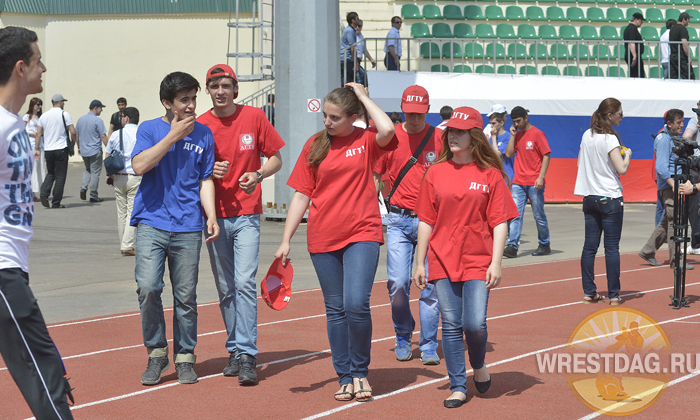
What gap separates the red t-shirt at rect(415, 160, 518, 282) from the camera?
16.6 ft

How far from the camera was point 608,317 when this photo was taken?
7918mm

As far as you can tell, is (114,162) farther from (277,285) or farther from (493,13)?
(493,13)

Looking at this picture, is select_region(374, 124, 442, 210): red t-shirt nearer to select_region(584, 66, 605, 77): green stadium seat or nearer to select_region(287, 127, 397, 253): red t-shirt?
select_region(287, 127, 397, 253): red t-shirt

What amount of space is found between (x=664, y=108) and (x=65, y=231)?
14146 millimetres

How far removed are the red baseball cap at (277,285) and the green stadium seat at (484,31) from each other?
1962 centimetres

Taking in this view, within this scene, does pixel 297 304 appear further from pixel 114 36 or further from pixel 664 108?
pixel 114 36

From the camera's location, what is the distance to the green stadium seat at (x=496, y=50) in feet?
68.1

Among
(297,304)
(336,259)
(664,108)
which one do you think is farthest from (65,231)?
(664,108)

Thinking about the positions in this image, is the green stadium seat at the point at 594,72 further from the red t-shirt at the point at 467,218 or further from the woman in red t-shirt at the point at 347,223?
the woman in red t-shirt at the point at 347,223

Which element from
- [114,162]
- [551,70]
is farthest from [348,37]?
[114,162]

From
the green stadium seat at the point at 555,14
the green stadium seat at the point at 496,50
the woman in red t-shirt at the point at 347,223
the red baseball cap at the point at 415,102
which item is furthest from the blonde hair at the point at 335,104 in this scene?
the green stadium seat at the point at 555,14

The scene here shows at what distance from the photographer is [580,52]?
68.7ft

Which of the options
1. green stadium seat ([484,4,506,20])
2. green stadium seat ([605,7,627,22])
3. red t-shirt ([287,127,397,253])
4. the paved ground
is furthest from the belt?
green stadium seat ([605,7,627,22])

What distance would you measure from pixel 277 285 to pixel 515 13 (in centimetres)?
2117
